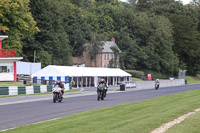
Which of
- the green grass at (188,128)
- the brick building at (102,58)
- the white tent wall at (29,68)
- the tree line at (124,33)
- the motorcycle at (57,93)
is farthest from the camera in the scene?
the brick building at (102,58)

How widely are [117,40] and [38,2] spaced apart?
122 feet

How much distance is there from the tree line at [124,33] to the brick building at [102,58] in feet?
4.96

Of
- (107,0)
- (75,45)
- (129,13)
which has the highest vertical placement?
(107,0)

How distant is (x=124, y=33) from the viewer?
104 m

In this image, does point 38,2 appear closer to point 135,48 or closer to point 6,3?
point 6,3

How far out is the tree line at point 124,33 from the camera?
74188mm

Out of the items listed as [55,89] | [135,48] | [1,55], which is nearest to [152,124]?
[55,89]

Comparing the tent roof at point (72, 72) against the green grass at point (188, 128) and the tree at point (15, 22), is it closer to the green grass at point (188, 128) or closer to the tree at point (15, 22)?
the tree at point (15, 22)

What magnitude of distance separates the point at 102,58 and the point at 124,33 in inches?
449

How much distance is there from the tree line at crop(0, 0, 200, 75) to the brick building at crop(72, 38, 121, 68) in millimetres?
1513

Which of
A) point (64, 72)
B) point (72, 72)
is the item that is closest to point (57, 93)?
point (64, 72)

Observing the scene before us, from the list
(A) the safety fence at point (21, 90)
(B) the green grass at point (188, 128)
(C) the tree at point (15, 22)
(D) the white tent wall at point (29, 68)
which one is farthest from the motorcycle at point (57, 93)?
(D) the white tent wall at point (29, 68)

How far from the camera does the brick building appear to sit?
94688mm

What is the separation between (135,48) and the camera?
102 m
